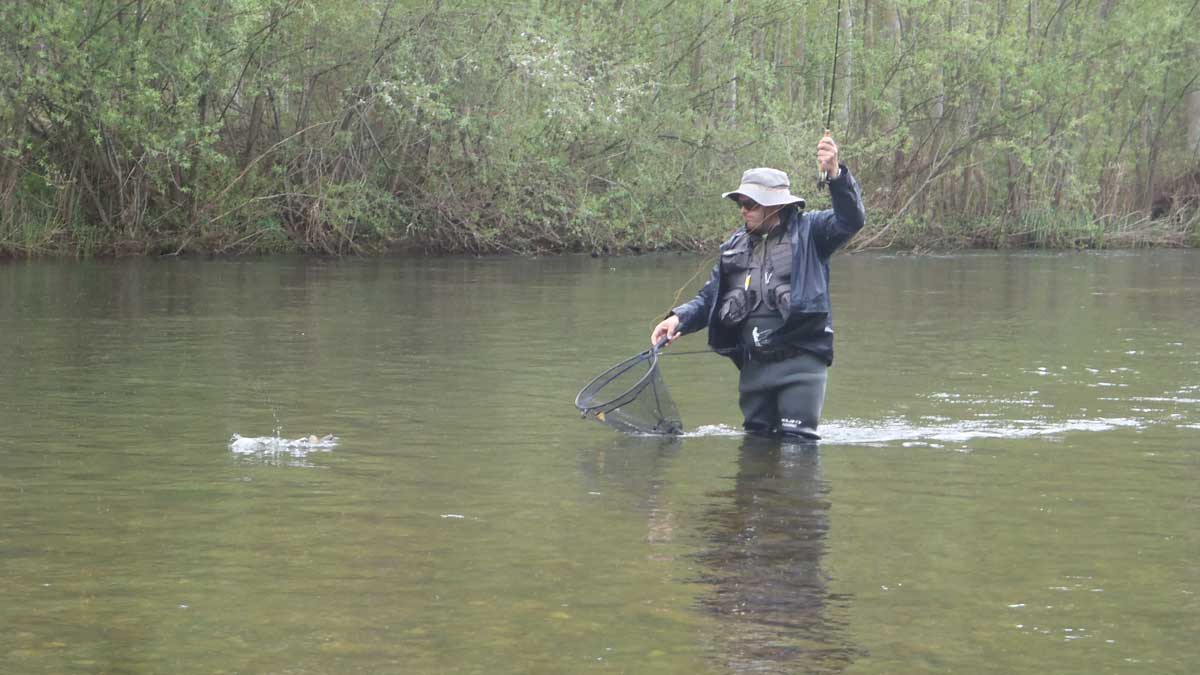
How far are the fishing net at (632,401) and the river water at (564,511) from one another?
5.4 inches

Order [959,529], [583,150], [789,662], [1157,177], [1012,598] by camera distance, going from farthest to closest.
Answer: [1157,177], [583,150], [959,529], [1012,598], [789,662]

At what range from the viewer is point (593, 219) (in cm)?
3116

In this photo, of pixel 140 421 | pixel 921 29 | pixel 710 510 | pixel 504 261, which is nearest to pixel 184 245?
pixel 504 261

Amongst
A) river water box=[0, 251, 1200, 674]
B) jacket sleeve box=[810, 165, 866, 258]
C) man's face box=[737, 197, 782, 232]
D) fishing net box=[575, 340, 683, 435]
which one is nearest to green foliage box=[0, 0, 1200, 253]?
river water box=[0, 251, 1200, 674]

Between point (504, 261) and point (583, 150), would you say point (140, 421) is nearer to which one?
point (504, 261)

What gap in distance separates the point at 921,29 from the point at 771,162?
7034 millimetres

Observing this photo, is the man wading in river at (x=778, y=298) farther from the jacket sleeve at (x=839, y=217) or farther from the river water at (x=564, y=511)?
the river water at (x=564, y=511)

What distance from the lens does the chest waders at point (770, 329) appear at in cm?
904

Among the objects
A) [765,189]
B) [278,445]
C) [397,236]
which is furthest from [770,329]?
[397,236]

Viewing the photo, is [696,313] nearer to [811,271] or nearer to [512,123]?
[811,271]

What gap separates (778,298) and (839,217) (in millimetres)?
568

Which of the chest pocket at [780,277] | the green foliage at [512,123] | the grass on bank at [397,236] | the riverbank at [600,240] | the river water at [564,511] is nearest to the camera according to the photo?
the river water at [564,511]

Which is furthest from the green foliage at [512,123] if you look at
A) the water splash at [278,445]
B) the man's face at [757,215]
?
the man's face at [757,215]

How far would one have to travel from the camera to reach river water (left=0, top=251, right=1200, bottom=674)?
18.0 feet
